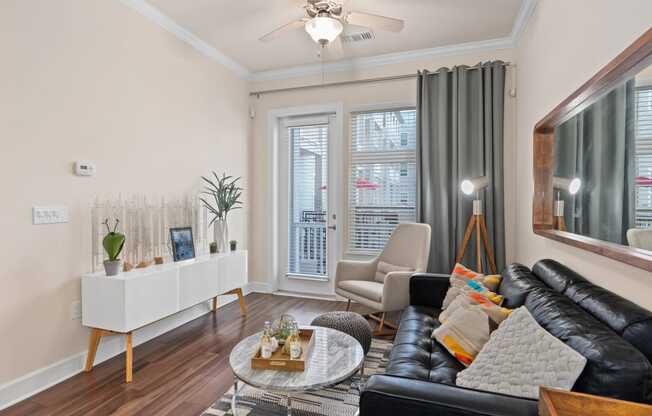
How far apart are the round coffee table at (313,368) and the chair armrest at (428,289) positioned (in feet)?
2.78

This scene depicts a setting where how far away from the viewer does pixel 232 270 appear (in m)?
3.68

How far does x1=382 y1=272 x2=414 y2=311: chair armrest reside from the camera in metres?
3.06

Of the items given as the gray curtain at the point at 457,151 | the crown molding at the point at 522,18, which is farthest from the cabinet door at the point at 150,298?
the crown molding at the point at 522,18

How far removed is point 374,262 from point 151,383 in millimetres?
2207

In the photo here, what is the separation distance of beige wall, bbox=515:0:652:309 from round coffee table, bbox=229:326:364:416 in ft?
4.18

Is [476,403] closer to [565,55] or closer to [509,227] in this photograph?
[565,55]

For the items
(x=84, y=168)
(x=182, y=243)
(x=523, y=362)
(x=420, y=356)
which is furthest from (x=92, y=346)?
(x=523, y=362)

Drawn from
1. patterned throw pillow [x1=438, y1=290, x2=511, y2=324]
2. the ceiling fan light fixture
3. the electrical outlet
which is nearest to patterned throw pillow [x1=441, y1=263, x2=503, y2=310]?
patterned throw pillow [x1=438, y1=290, x2=511, y2=324]

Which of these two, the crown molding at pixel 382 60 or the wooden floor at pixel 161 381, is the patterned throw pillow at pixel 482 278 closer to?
the wooden floor at pixel 161 381

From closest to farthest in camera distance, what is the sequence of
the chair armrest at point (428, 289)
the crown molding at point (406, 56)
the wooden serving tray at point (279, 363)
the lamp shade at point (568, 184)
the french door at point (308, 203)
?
the wooden serving tray at point (279, 363), the lamp shade at point (568, 184), the chair armrest at point (428, 289), the crown molding at point (406, 56), the french door at point (308, 203)

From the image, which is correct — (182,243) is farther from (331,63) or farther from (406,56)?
(406,56)

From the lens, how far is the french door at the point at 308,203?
177 inches

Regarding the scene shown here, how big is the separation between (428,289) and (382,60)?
2675 mm

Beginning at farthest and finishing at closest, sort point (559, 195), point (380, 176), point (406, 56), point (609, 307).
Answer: point (380, 176) → point (406, 56) → point (559, 195) → point (609, 307)
